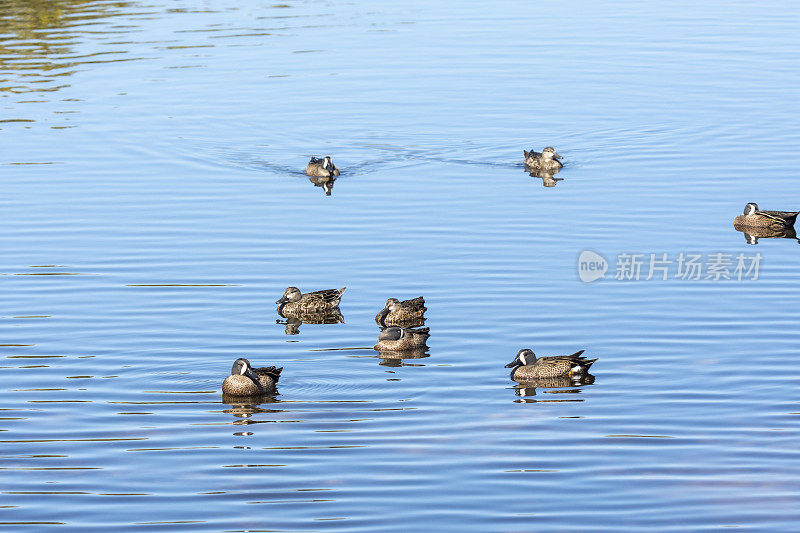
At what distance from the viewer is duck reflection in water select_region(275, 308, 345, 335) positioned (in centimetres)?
2081

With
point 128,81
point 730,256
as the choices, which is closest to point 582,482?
point 730,256

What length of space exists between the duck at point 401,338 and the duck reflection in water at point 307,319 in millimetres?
1467

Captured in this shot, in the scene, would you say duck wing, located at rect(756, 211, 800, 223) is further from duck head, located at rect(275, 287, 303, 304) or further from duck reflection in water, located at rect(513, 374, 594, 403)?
duck head, located at rect(275, 287, 303, 304)

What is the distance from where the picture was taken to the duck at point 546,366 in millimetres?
17906

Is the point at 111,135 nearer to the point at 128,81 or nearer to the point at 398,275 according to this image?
the point at 128,81

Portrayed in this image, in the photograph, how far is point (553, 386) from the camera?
18.1 m

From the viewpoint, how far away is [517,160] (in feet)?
106

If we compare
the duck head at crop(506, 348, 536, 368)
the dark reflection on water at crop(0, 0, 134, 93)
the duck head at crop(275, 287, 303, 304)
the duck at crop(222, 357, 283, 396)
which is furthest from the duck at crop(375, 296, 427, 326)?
the dark reflection on water at crop(0, 0, 134, 93)

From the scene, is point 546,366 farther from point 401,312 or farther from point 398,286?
point 398,286

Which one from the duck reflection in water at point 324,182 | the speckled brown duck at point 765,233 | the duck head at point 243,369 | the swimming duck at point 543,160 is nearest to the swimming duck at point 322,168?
the duck reflection in water at point 324,182

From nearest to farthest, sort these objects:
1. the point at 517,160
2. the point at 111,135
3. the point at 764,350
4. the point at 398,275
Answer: the point at 764,350, the point at 398,275, the point at 517,160, the point at 111,135

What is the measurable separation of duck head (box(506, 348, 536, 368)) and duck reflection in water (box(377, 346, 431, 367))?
5.81 feet

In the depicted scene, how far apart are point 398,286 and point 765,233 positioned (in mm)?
7956

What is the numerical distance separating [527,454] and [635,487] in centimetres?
155
